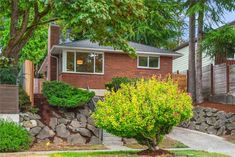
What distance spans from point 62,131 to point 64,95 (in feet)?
6.24

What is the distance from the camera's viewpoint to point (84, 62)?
91.0ft

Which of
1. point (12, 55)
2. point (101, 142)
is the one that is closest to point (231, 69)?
point (101, 142)

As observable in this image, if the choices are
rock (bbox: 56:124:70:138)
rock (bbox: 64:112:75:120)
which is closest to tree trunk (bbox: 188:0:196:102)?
rock (bbox: 64:112:75:120)

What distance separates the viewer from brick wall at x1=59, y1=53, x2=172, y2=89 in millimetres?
27492

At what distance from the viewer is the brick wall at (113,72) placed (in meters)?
27.5

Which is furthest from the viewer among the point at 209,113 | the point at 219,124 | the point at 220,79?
the point at 220,79

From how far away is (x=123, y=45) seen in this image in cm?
1866

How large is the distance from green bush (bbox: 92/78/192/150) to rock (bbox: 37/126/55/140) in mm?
4249

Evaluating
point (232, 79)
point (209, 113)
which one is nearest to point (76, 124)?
point (209, 113)

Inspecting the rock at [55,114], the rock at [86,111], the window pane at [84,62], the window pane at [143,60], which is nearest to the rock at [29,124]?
the rock at [55,114]

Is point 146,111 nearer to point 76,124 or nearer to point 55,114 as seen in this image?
point 76,124

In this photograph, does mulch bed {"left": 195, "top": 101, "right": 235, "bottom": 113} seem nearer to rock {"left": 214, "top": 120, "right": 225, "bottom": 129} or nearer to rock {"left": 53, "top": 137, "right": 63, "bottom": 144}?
rock {"left": 214, "top": 120, "right": 225, "bottom": 129}

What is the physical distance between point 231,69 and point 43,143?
12.4 metres

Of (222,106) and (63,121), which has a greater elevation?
(222,106)
